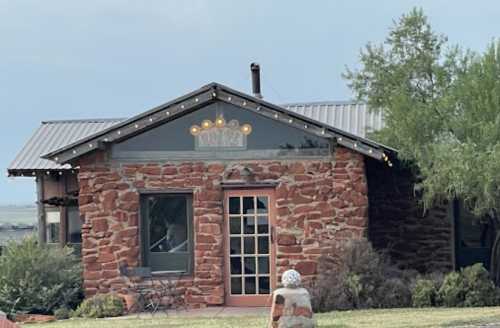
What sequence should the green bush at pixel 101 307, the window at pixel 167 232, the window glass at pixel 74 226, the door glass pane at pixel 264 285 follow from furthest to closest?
the window glass at pixel 74 226 < the window at pixel 167 232 < the door glass pane at pixel 264 285 < the green bush at pixel 101 307

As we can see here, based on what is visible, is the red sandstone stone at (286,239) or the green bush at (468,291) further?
the red sandstone stone at (286,239)

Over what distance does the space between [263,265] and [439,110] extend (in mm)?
4320

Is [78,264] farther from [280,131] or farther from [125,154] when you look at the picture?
[280,131]

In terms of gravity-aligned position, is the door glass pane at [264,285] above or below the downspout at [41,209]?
below

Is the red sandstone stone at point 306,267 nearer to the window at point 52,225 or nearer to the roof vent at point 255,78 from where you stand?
the roof vent at point 255,78

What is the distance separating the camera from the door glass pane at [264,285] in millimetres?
17391

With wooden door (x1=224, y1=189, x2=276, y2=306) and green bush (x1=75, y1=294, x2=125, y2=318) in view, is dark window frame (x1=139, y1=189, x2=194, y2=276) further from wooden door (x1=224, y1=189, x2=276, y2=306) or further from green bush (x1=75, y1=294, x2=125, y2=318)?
green bush (x1=75, y1=294, x2=125, y2=318)

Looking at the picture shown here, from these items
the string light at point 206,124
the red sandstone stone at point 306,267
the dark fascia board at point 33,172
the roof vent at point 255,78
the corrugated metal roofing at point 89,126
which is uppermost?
the roof vent at point 255,78

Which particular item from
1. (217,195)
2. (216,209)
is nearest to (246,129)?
(217,195)

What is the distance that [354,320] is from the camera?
14.0m

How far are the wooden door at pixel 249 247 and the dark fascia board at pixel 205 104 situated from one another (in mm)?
1477

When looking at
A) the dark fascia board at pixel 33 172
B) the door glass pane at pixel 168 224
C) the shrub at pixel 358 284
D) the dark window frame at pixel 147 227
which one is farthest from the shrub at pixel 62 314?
the dark fascia board at pixel 33 172

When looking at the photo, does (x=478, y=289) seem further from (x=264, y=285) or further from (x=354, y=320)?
(x=264, y=285)

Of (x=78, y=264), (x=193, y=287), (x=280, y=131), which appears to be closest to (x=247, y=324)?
(x=193, y=287)
